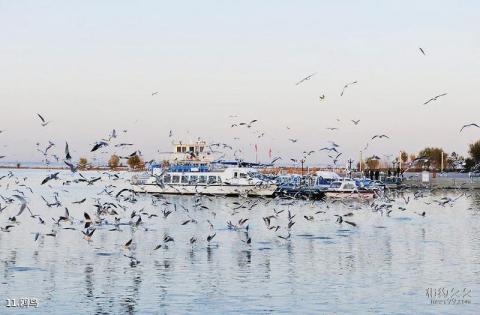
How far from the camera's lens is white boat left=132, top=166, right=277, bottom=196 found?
324ft

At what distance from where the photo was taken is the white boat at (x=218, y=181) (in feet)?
324

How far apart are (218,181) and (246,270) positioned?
66.2m

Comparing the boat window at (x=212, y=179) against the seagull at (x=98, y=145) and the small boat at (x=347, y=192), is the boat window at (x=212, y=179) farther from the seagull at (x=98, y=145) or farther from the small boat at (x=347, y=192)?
the seagull at (x=98, y=145)

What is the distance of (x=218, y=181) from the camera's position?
334ft

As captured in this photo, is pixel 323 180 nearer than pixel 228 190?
No

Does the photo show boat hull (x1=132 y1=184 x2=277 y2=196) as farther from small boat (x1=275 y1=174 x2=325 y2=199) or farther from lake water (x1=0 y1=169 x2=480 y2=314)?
lake water (x1=0 y1=169 x2=480 y2=314)

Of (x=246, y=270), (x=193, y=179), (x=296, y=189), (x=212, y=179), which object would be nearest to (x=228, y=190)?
(x=212, y=179)

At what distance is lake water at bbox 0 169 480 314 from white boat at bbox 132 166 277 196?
38.5m

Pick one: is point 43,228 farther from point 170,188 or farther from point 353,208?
point 170,188

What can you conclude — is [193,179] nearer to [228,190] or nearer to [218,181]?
[218,181]

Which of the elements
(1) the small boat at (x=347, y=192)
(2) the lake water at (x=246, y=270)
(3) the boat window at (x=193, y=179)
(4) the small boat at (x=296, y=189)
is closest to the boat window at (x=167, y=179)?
(3) the boat window at (x=193, y=179)

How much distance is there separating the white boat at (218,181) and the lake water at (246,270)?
126 feet

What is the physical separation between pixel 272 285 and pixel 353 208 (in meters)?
51.2

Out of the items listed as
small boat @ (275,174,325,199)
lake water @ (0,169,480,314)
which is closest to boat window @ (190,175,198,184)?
small boat @ (275,174,325,199)
